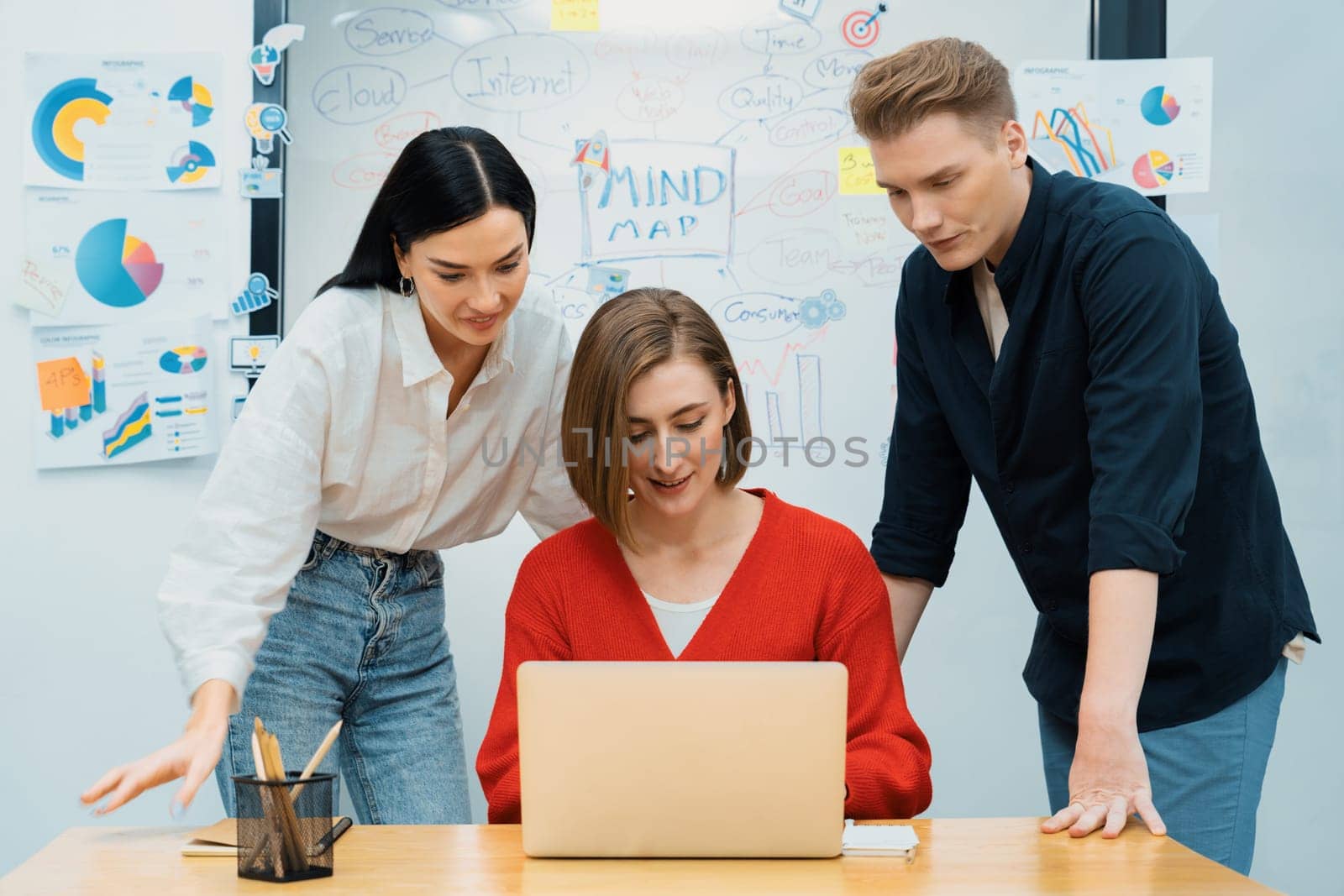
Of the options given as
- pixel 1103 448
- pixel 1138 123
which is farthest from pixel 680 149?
pixel 1103 448

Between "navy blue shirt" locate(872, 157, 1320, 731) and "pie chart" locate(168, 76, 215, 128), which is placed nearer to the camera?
"navy blue shirt" locate(872, 157, 1320, 731)

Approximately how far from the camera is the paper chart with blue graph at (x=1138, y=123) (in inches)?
104

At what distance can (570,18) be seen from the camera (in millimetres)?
2594

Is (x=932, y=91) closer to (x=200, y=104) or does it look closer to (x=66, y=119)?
(x=200, y=104)

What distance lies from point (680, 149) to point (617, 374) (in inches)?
44.8

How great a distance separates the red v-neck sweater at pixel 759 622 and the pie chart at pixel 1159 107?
151 centimetres

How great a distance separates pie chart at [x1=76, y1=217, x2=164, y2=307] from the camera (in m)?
2.61

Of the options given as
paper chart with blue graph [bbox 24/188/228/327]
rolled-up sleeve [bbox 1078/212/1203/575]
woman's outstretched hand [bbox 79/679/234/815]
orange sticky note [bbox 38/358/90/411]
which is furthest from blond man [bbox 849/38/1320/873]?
orange sticky note [bbox 38/358/90/411]

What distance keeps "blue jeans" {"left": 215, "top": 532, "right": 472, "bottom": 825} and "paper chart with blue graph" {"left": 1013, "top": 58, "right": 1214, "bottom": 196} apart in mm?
1648

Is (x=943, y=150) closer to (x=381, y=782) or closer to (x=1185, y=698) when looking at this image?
(x=1185, y=698)

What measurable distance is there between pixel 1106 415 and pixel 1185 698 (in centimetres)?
39

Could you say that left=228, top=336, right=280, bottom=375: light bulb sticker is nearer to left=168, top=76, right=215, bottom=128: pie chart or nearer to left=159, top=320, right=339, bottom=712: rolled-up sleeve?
left=168, top=76, right=215, bottom=128: pie chart

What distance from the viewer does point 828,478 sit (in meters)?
2.61

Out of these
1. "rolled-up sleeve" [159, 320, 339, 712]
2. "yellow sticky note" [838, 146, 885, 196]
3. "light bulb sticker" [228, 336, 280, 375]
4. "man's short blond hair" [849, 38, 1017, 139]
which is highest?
"yellow sticky note" [838, 146, 885, 196]
